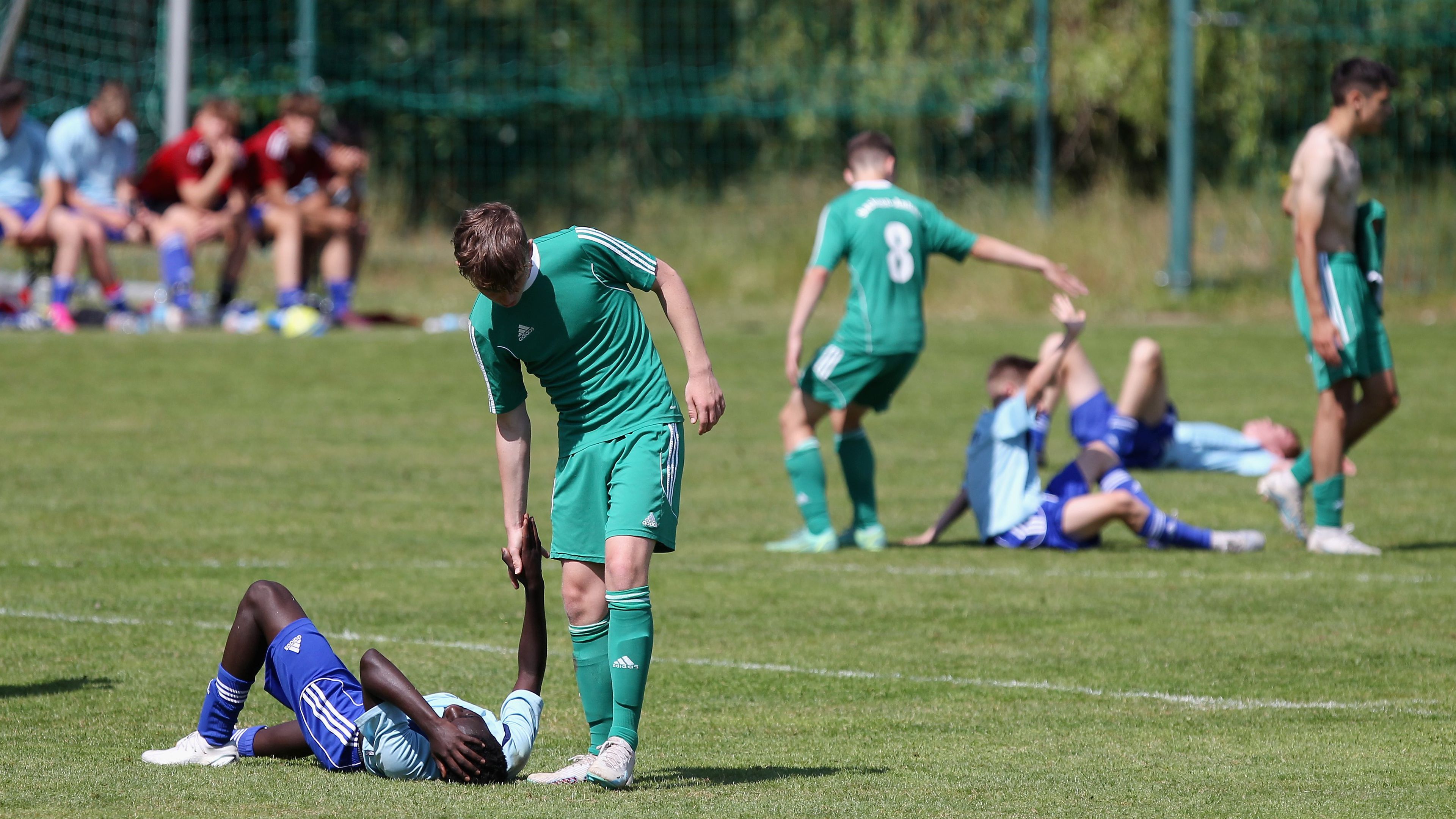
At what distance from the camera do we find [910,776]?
5301 millimetres

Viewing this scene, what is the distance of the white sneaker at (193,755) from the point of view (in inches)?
212

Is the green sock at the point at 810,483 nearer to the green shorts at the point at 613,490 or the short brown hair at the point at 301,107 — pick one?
the green shorts at the point at 613,490

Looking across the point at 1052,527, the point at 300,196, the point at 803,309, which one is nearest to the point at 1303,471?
the point at 1052,527

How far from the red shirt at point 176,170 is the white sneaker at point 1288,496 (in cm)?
1025

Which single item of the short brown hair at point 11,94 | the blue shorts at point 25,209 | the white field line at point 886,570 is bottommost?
the white field line at point 886,570

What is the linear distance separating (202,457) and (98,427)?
1.27m

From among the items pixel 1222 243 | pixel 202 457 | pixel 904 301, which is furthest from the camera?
pixel 1222 243

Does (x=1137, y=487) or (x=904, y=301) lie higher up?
(x=904, y=301)

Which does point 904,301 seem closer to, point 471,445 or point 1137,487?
point 1137,487

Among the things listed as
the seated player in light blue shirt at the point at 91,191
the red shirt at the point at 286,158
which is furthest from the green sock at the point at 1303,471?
the seated player in light blue shirt at the point at 91,191

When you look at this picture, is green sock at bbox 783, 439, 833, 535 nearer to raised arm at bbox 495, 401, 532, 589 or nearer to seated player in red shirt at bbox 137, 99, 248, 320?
raised arm at bbox 495, 401, 532, 589

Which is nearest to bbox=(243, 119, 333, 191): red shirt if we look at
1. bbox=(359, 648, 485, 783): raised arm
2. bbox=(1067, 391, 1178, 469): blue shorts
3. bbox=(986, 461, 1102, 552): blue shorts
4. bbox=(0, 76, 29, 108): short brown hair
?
bbox=(0, 76, 29, 108): short brown hair

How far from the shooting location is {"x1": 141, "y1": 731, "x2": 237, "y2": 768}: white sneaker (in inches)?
212

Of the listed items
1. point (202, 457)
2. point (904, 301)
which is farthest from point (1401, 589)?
point (202, 457)
